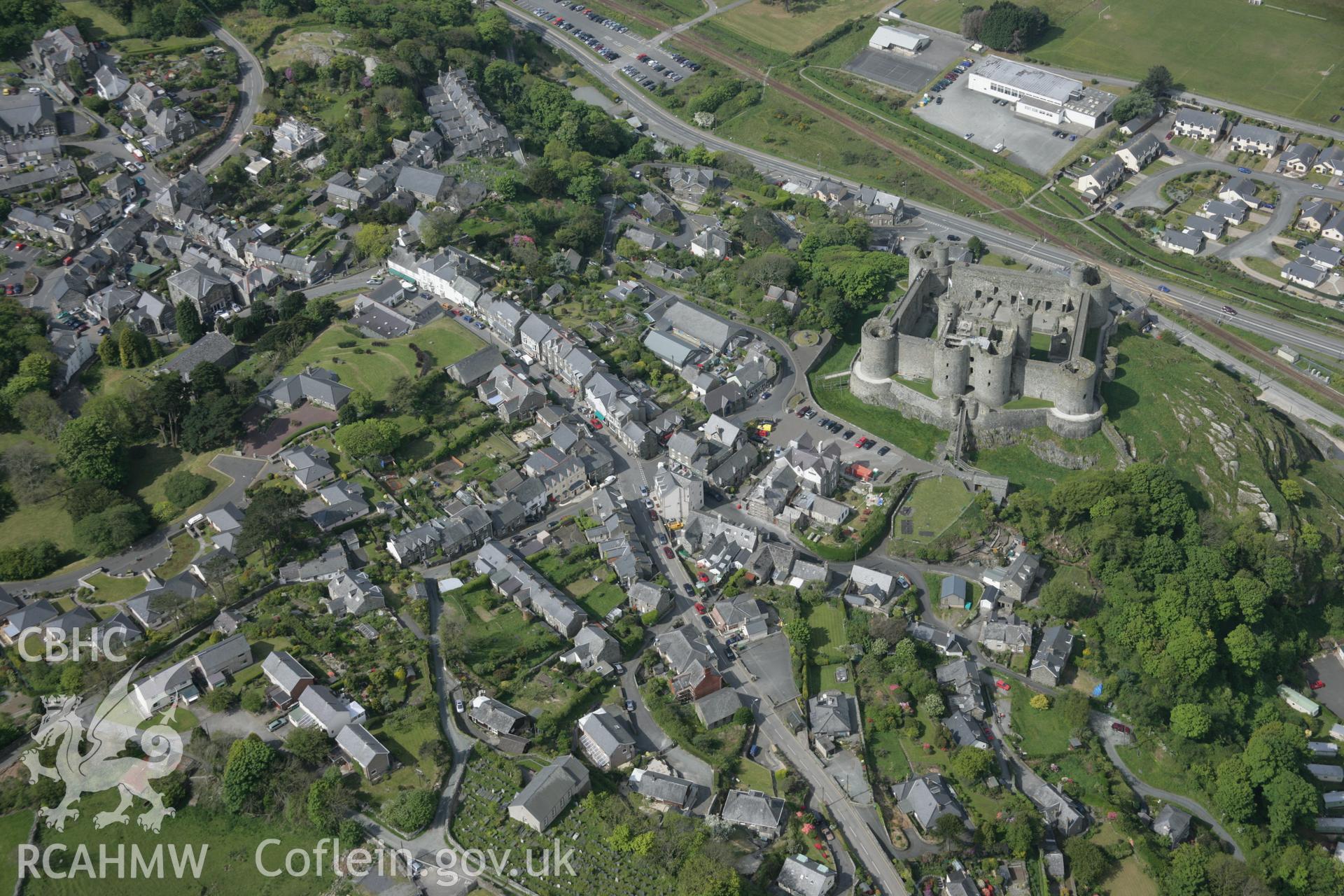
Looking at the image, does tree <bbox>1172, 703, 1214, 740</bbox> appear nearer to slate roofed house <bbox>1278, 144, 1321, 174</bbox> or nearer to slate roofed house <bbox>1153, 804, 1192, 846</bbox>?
slate roofed house <bbox>1153, 804, 1192, 846</bbox>

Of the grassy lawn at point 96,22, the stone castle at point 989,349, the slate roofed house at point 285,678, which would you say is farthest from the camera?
the grassy lawn at point 96,22

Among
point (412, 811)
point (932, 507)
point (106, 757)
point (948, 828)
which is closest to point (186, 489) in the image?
point (106, 757)

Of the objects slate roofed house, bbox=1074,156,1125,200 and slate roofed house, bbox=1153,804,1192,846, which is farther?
slate roofed house, bbox=1074,156,1125,200

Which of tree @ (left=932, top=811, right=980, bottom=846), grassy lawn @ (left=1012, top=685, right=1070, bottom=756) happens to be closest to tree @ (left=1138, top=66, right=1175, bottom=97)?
grassy lawn @ (left=1012, top=685, right=1070, bottom=756)

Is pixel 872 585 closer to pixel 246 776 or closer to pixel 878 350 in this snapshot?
pixel 878 350

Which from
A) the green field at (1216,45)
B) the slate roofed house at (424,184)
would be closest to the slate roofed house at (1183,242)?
the green field at (1216,45)

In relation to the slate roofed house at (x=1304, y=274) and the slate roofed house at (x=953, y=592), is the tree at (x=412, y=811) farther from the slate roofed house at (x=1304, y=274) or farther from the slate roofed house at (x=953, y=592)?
the slate roofed house at (x=1304, y=274)

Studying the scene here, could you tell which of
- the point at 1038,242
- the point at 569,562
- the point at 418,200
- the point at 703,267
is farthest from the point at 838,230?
the point at 569,562
